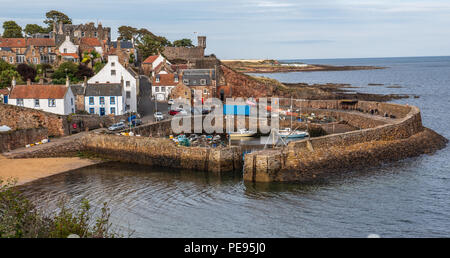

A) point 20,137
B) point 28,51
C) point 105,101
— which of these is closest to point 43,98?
point 105,101

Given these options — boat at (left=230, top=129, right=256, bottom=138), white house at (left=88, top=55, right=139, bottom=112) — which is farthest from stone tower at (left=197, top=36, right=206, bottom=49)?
boat at (left=230, top=129, right=256, bottom=138)

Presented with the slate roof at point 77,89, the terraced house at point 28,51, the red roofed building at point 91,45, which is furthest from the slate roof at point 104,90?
the red roofed building at point 91,45

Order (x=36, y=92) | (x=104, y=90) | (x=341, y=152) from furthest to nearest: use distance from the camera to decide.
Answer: (x=104, y=90) < (x=36, y=92) < (x=341, y=152)

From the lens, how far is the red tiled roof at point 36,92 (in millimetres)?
44406

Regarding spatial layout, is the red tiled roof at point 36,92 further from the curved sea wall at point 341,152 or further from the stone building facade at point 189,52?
the stone building facade at point 189,52

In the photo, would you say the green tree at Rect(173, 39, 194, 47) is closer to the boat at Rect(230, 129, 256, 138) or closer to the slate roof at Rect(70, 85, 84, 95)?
the slate roof at Rect(70, 85, 84, 95)

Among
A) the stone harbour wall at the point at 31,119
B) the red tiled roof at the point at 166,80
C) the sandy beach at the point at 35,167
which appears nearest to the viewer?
the sandy beach at the point at 35,167

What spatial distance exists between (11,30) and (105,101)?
174 feet

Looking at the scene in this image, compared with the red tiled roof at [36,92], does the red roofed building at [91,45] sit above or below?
above

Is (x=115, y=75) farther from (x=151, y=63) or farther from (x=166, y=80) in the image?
(x=151, y=63)

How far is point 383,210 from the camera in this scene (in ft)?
79.7

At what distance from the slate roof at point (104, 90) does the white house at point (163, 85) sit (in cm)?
1497

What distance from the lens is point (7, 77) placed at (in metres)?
58.2
